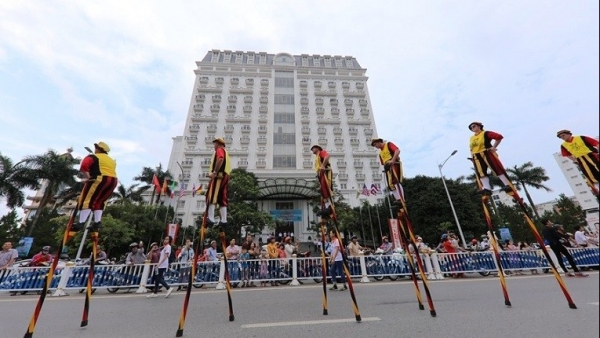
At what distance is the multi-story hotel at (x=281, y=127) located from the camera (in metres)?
43.0

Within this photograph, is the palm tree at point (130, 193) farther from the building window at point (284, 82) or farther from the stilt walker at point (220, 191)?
the stilt walker at point (220, 191)

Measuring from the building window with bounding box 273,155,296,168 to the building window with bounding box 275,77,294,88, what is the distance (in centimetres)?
1888

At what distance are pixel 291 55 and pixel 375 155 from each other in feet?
113

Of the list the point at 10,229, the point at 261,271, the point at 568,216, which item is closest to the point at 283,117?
the point at 10,229

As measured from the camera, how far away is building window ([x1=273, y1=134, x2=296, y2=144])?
50.4m

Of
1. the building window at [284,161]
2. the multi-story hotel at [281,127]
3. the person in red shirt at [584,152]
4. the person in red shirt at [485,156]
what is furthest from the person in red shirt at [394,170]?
the building window at [284,161]

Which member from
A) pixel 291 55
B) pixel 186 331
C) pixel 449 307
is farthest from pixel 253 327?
pixel 291 55

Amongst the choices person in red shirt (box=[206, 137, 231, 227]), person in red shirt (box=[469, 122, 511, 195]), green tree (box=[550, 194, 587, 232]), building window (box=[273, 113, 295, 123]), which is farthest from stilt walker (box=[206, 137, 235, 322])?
building window (box=[273, 113, 295, 123])

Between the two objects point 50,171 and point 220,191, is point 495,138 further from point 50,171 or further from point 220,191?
point 50,171

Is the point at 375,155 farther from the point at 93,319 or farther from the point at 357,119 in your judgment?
the point at 93,319

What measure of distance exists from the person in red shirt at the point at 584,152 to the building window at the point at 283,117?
50.4m

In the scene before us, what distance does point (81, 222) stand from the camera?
13.5 ft

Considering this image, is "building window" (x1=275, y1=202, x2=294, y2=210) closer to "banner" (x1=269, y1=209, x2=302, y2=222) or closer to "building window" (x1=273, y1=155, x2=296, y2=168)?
"banner" (x1=269, y1=209, x2=302, y2=222)

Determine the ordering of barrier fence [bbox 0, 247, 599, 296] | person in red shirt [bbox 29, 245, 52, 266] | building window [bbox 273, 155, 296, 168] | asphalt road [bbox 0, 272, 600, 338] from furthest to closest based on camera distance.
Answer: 1. building window [bbox 273, 155, 296, 168]
2. person in red shirt [bbox 29, 245, 52, 266]
3. barrier fence [bbox 0, 247, 599, 296]
4. asphalt road [bbox 0, 272, 600, 338]
